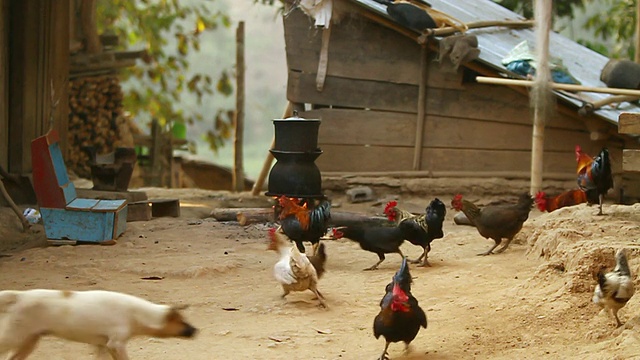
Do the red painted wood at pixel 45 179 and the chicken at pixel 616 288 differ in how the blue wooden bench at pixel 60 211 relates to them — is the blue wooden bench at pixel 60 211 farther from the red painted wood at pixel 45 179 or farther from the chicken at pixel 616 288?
the chicken at pixel 616 288

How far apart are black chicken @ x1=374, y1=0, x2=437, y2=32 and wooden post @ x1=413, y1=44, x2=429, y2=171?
2.01 feet

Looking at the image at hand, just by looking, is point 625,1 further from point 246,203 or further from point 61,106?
point 61,106

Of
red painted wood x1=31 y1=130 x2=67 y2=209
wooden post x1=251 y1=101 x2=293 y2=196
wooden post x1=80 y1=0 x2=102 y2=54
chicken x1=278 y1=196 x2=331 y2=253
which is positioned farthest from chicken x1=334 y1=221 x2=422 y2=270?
wooden post x1=80 y1=0 x2=102 y2=54

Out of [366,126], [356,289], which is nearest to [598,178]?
[356,289]

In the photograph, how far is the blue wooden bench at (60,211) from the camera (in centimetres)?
923

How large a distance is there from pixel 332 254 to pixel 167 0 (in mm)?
Answer: 17261

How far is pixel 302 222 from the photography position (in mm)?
8664

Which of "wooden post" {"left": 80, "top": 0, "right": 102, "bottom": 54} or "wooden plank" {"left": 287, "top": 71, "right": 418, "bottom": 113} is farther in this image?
"wooden post" {"left": 80, "top": 0, "right": 102, "bottom": 54}

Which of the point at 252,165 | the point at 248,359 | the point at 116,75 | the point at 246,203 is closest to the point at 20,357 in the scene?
the point at 248,359

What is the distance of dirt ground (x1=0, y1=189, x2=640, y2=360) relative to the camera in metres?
5.70

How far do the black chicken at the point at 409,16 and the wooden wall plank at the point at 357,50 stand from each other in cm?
72

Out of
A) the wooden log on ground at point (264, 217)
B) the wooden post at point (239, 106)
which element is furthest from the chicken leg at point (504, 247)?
the wooden post at point (239, 106)

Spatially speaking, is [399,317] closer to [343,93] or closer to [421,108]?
[421,108]

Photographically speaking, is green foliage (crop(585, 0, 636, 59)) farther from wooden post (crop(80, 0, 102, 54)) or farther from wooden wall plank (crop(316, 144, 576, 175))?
wooden post (crop(80, 0, 102, 54))
